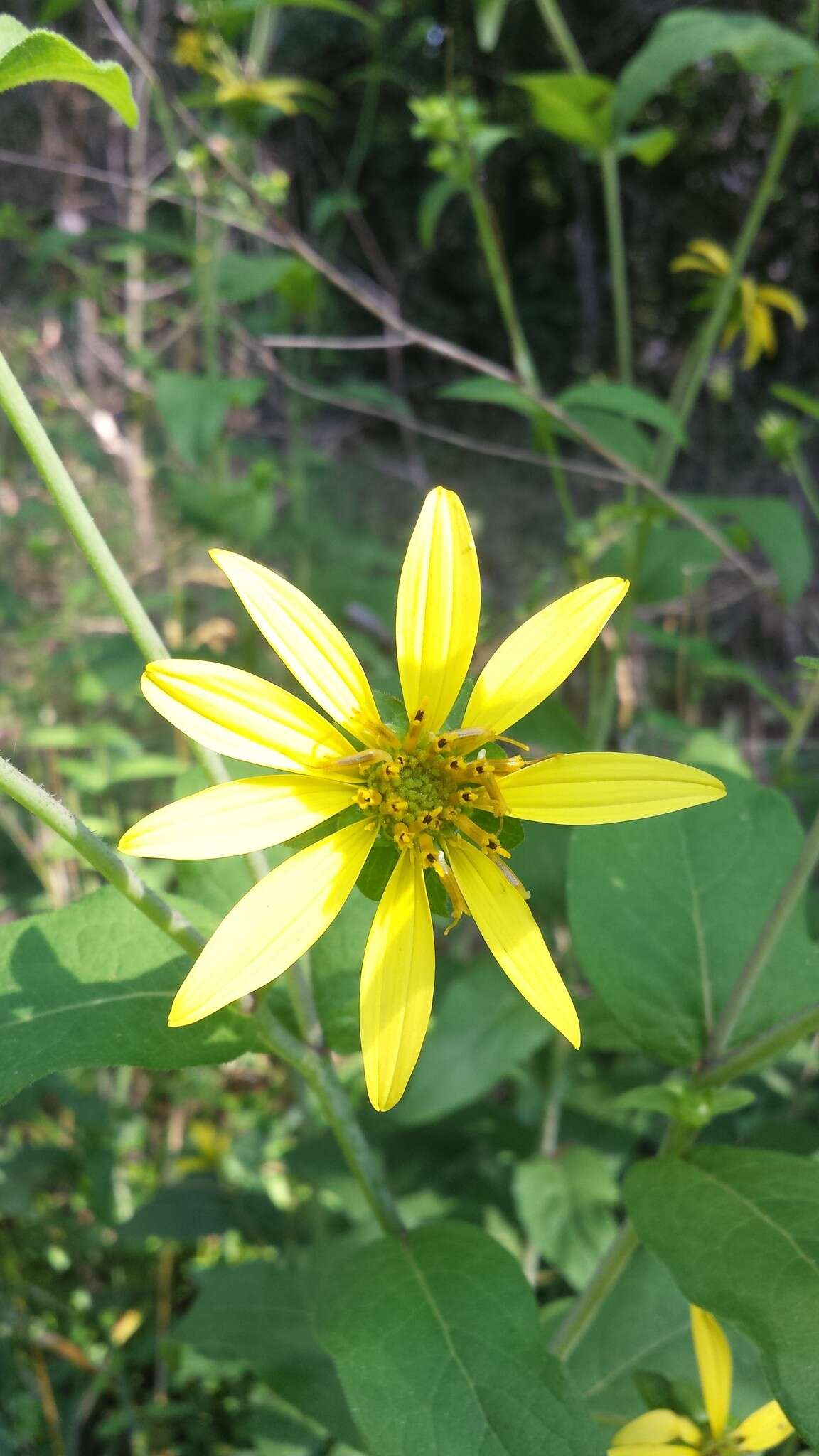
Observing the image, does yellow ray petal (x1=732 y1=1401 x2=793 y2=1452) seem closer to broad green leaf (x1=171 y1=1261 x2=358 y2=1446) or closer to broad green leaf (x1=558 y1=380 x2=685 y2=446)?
broad green leaf (x1=171 y1=1261 x2=358 y2=1446)

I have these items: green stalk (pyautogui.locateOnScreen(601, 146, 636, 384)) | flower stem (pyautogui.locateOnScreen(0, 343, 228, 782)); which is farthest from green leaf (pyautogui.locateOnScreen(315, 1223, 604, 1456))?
green stalk (pyautogui.locateOnScreen(601, 146, 636, 384))

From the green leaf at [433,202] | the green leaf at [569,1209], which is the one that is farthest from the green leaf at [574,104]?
the green leaf at [569,1209]

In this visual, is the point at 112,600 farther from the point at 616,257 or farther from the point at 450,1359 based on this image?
the point at 616,257

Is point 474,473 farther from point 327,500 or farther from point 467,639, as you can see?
point 467,639

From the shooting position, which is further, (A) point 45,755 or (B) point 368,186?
(B) point 368,186

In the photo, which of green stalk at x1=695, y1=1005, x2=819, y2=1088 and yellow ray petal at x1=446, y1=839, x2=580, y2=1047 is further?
green stalk at x1=695, y1=1005, x2=819, y2=1088

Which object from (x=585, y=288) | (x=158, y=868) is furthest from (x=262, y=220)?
(x=585, y=288)
